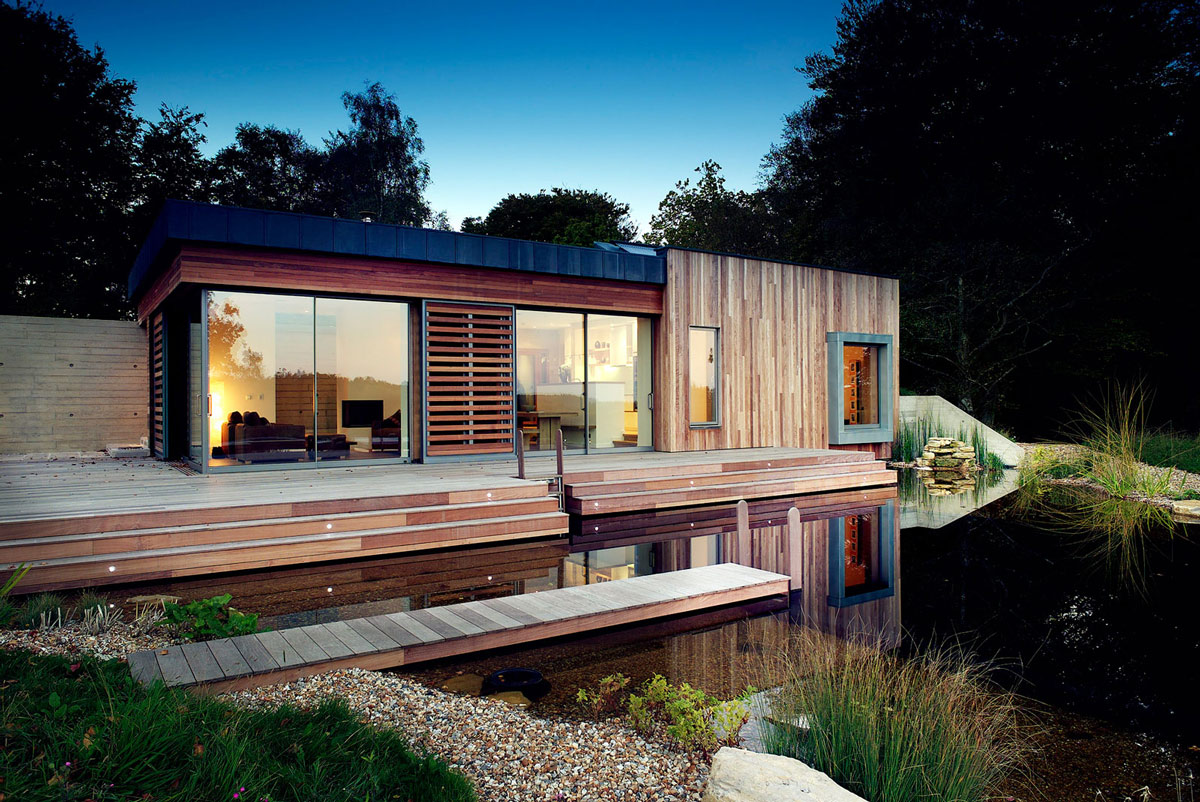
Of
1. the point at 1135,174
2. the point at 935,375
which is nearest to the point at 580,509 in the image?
the point at 935,375

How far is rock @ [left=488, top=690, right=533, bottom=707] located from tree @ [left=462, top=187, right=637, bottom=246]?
2525 cm

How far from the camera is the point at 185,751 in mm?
2141

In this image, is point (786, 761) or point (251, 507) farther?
point (251, 507)

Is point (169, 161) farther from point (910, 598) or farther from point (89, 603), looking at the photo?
point (910, 598)

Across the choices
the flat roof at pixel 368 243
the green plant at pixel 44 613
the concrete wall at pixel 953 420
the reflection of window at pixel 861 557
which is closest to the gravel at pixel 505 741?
the green plant at pixel 44 613

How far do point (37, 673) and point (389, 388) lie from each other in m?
6.63

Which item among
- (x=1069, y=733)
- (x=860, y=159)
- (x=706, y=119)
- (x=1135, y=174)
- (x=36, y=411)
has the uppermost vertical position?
(x=706, y=119)

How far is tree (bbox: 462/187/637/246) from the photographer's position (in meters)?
28.3

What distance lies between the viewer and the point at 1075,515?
28.8 feet

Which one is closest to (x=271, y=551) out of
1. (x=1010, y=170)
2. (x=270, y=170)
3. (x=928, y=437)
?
(x=928, y=437)

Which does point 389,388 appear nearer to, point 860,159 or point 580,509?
point 580,509

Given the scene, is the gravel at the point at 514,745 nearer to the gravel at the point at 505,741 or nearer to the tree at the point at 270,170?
the gravel at the point at 505,741

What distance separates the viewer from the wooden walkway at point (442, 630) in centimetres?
321

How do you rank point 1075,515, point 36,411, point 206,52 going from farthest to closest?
point 206,52 < point 36,411 < point 1075,515
